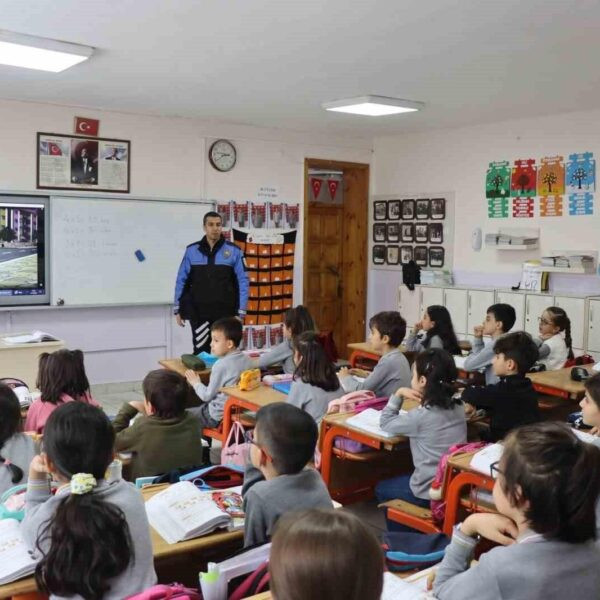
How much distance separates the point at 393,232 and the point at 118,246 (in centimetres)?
334

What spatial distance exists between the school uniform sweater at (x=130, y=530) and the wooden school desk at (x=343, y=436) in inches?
63.7

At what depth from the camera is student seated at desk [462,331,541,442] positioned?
3652 millimetres

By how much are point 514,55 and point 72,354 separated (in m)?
3.37

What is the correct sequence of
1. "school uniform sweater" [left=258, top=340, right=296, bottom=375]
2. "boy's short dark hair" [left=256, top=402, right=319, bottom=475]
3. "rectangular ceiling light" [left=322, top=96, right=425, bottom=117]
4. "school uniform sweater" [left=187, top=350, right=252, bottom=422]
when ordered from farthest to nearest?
1. "rectangular ceiling light" [left=322, top=96, right=425, bottom=117]
2. "school uniform sweater" [left=258, top=340, right=296, bottom=375]
3. "school uniform sweater" [left=187, top=350, right=252, bottom=422]
4. "boy's short dark hair" [left=256, top=402, right=319, bottom=475]

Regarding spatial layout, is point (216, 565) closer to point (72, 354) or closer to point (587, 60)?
point (72, 354)

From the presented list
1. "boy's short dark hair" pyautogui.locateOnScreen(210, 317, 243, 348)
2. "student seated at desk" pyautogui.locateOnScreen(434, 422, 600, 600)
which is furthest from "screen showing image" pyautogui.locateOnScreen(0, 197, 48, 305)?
"student seated at desk" pyautogui.locateOnScreen(434, 422, 600, 600)

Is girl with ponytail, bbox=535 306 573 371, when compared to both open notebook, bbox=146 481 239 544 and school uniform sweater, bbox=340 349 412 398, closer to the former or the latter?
school uniform sweater, bbox=340 349 412 398

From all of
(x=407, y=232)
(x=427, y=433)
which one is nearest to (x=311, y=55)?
(x=427, y=433)

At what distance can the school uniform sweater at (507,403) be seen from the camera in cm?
365

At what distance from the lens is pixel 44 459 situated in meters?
2.06

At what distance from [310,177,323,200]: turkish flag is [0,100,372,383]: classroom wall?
0.41 metres

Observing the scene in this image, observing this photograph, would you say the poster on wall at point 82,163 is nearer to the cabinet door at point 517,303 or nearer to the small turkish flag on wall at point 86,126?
the small turkish flag on wall at point 86,126

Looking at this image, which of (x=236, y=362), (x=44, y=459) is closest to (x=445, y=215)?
(x=236, y=362)

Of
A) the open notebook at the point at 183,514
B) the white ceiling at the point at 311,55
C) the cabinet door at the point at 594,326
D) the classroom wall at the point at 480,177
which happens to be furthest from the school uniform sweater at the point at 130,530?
the classroom wall at the point at 480,177
